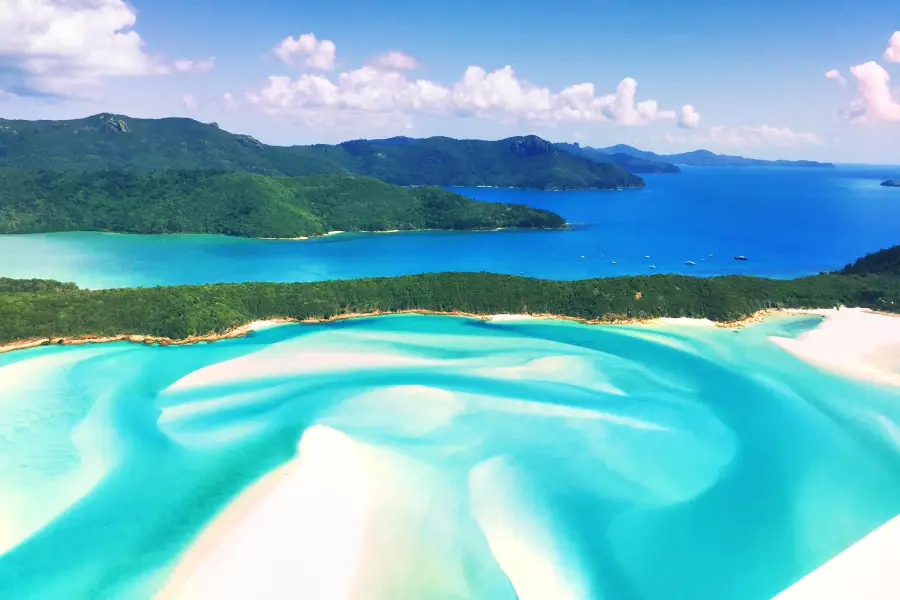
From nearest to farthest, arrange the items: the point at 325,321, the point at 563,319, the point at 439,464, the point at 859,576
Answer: the point at 859,576, the point at 439,464, the point at 325,321, the point at 563,319

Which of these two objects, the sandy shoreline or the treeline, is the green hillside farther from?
the sandy shoreline

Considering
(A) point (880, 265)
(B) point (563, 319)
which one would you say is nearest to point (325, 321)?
(B) point (563, 319)

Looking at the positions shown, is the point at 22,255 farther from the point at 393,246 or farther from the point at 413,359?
the point at 413,359

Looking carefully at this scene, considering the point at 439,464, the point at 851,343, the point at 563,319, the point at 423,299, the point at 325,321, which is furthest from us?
the point at 423,299

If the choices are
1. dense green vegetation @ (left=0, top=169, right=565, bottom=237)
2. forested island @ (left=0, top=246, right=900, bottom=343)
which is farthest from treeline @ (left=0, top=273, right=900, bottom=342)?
dense green vegetation @ (left=0, top=169, right=565, bottom=237)

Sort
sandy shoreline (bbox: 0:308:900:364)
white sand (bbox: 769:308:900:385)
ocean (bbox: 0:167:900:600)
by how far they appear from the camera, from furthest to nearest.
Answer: sandy shoreline (bbox: 0:308:900:364)
white sand (bbox: 769:308:900:385)
ocean (bbox: 0:167:900:600)

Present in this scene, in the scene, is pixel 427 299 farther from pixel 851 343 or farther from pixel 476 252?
pixel 476 252

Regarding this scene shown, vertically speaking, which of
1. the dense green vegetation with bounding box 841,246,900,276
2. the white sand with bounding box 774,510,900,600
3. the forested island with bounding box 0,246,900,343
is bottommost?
the white sand with bounding box 774,510,900,600
